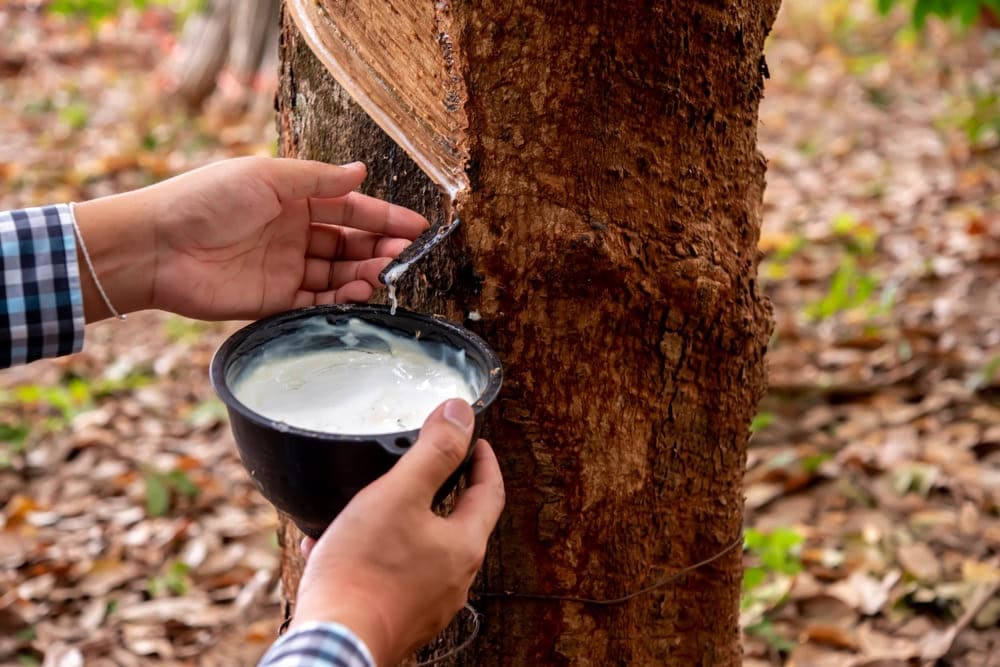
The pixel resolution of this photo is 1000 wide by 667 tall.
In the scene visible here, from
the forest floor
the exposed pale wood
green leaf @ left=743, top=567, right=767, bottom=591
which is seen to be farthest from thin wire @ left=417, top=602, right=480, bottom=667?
green leaf @ left=743, top=567, right=767, bottom=591

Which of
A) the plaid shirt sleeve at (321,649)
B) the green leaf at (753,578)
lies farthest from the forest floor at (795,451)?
the plaid shirt sleeve at (321,649)

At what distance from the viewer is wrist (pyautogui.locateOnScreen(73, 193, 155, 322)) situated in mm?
1610

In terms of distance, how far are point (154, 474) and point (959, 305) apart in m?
2.91

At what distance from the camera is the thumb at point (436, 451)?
1214mm

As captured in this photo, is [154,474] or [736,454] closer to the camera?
[736,454]

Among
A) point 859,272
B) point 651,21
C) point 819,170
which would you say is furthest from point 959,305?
point 651,21

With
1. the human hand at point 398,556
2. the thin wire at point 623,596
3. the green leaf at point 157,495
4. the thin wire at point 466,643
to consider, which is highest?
the human hand at point 398,556

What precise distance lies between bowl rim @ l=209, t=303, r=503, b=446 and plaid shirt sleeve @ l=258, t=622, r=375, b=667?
8.8 inches

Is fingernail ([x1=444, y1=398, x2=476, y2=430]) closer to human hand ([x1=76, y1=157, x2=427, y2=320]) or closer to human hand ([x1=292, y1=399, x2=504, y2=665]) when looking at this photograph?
human hand ([x1=292, y1=399, x2=504, y2=665])

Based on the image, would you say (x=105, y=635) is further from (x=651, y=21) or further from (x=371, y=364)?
(x=651, y=21)

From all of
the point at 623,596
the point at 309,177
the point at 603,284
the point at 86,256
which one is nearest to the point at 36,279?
the point at 86,256

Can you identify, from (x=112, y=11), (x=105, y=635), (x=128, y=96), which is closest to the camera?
(x=105, y=635)

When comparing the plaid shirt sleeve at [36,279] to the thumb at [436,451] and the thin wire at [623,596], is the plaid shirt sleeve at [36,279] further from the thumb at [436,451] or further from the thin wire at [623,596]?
the thin wire at [623,596]

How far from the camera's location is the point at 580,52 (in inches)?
57.7
